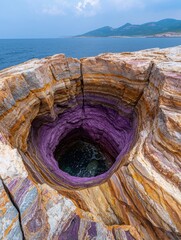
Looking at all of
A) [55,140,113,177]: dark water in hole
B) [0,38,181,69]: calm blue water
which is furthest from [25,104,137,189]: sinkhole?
[0,38,181,69]: calm blue water

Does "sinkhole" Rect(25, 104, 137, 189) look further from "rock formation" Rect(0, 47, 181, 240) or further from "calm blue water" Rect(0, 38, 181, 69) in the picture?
"calm blue water" Rect(0, 38, 181, 69)

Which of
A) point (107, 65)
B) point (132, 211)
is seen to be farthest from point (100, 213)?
point (107, 65)

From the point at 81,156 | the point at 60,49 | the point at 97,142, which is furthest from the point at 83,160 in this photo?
the point at 60,49

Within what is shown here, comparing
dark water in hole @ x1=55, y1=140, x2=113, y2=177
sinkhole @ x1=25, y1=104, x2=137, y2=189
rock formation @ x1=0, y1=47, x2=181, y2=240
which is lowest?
dark water in hole @ x1=55, y1=140, x2=113, y2=177

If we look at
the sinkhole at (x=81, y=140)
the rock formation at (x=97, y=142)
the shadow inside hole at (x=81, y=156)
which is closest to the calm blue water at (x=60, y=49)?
the shadow inside hole at (x=81, y=156)

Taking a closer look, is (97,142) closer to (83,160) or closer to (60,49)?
(83,160)

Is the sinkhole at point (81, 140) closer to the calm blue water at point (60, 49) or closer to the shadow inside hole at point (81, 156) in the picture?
the shadow inside hole at point (81, 156)
